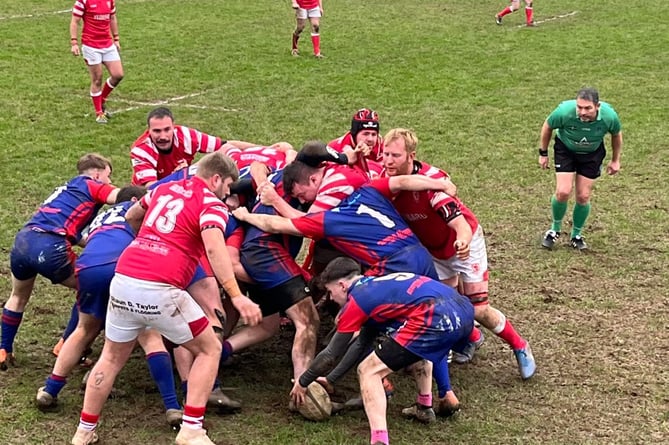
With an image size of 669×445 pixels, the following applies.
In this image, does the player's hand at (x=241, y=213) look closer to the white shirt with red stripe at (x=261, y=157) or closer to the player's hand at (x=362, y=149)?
the white shirt with red stripe at (x=261, y=157)

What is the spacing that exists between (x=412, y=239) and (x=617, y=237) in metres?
4.19

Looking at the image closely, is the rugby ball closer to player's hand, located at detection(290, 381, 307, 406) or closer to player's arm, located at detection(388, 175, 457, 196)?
player's hand, located at detection(290, 381, 307, 406)

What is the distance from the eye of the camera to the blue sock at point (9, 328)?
22.9ft

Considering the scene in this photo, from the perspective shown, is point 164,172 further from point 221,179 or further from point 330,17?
point 330,17

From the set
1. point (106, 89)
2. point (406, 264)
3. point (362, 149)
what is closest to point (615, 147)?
point (362, 149)

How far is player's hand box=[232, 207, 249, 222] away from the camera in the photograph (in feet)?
23.0

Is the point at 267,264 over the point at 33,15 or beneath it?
over

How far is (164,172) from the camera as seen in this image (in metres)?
8.91

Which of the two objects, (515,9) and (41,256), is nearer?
(41,256)

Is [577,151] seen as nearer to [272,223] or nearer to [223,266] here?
[272,223]

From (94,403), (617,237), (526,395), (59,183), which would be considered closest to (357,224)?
(526,395)

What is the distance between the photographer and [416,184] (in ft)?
22.1

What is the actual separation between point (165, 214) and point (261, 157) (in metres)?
2.38

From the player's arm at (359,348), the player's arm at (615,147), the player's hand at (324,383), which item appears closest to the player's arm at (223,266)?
the player's arm at (359,348)
